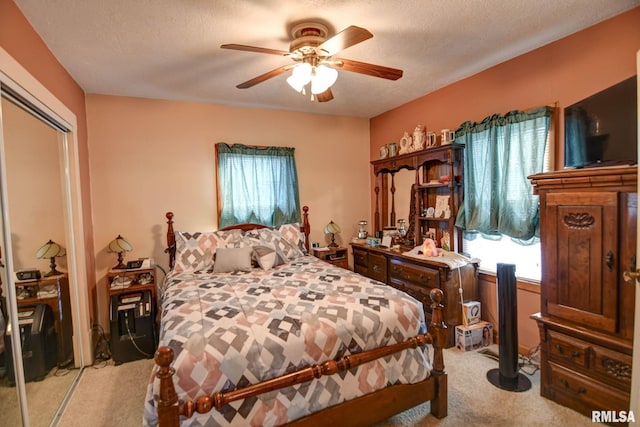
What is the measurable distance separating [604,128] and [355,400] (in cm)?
223

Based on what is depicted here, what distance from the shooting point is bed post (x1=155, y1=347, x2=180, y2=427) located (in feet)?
4.40

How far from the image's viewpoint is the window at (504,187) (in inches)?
101

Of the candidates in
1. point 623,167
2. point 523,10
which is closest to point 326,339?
point 623,167

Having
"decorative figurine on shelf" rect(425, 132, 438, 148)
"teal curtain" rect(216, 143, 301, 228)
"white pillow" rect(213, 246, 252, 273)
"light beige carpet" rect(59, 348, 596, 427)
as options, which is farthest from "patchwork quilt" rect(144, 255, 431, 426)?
"decorative figurine on shelf" rect(425, 132, 438, 148)

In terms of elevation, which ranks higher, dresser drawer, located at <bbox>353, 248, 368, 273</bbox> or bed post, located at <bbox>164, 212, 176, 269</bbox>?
bed post, located at <bbox>164, 212, 176, 269</bbox>

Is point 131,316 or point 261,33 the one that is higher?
point 261,33

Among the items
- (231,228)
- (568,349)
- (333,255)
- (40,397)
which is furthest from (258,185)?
(568,349)

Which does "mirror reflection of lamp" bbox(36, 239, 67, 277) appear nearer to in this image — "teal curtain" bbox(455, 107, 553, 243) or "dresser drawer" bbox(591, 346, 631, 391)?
"teal curtain" bbox(455, 107, 553, 243)

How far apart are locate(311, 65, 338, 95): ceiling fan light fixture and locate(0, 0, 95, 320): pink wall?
1708mm

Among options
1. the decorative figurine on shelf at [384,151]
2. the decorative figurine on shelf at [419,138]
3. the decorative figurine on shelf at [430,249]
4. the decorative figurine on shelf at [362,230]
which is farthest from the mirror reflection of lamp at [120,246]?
the decorative figurine on shelf at [419,138]

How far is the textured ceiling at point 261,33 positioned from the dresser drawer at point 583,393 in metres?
2.34

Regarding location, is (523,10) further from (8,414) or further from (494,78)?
(8,414)

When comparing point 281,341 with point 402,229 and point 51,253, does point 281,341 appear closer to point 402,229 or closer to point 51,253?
point 51,253

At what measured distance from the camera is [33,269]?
2.06 metres
